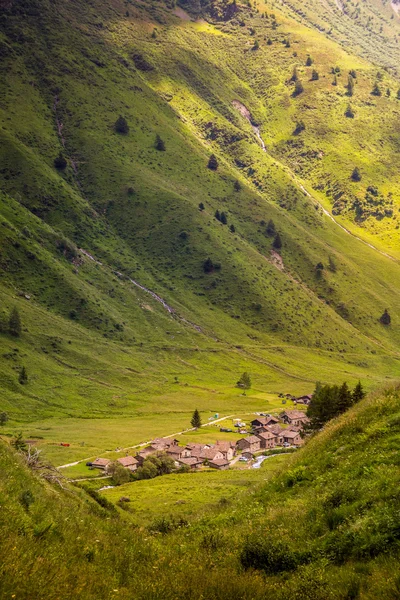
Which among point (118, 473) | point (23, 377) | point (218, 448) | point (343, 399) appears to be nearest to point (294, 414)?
point (218, 448)

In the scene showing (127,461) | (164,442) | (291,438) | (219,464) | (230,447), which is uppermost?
(291,438)

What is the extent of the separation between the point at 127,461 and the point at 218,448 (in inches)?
837

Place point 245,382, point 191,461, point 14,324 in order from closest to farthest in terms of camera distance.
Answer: point 191,461
point 14,324
point 245,382

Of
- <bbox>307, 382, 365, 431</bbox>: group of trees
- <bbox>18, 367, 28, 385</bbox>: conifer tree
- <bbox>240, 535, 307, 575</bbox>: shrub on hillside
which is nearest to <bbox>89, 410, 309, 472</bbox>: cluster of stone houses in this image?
<bbox>307, 382, 365, 431</bbox>: group of trees

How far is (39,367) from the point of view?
133 meters

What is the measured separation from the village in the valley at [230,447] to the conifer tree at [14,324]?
187 feet

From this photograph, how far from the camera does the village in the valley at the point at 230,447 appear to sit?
90.6 metres

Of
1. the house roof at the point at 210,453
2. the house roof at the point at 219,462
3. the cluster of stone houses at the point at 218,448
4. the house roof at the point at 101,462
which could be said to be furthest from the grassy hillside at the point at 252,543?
the house roof at the point at 210,453

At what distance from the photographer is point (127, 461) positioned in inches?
3381

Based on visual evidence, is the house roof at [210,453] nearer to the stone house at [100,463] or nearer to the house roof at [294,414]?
the stone house at [100,463]

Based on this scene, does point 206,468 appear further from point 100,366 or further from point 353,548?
point 353,548

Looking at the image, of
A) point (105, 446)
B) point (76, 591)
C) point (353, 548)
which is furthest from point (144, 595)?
point (105, 446)

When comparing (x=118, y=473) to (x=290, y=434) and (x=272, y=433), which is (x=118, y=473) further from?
(x=290, y=434)

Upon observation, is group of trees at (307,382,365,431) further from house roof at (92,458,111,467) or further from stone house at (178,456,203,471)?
house roof at (92,458,111,467)
